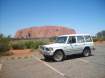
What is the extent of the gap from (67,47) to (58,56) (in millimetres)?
1038

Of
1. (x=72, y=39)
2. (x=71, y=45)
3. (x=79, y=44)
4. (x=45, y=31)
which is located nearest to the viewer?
(x=71, y=45)

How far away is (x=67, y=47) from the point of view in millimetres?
13312

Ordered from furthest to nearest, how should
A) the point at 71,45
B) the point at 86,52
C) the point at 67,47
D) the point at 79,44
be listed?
the point at 86,52
the point at 79,44
the point at 71,45
the point at 67,47

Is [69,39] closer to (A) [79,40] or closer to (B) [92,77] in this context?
(A) [79,40]

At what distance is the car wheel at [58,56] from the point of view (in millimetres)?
12905

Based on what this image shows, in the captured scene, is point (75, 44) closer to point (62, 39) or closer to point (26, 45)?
point (62, 39)

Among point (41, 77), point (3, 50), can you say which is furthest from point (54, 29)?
point (41, 77)

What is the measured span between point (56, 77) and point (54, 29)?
5532 inches

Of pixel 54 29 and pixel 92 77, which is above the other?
Result: pixel 54 29

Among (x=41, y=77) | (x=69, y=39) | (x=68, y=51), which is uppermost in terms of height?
(x=69, y=39)

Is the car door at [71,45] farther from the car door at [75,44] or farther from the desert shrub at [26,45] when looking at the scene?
the desert shrub at [26,45]

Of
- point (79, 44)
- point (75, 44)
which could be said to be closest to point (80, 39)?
point (79, 44)

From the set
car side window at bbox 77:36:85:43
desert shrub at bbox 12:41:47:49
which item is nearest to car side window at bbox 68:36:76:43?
car side window at bbox 77:36:85:43

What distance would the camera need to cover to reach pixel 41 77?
828 centimetres
